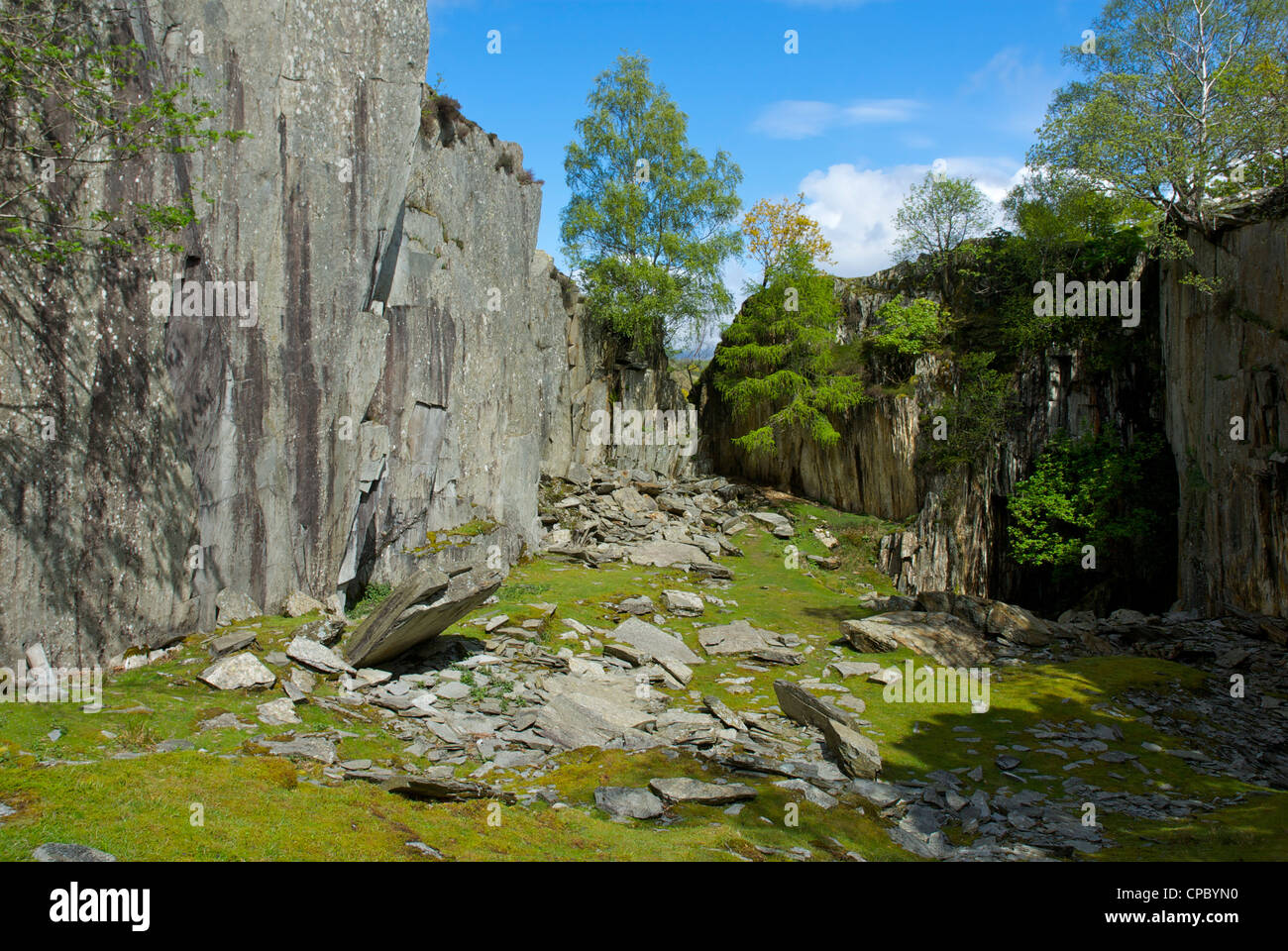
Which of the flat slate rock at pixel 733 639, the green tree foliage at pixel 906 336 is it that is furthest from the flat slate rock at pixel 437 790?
the green tree foliage at pixel 906 336

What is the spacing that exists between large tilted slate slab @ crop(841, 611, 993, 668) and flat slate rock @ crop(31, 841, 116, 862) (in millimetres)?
12523

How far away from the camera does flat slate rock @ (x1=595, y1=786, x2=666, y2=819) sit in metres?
7.55

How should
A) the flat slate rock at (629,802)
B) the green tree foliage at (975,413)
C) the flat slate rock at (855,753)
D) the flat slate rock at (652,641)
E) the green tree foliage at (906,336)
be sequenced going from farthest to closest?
1. the green tree foliage at (906,336)
2. the green tree foliage at (975,413)
3. the flat slate rock at (652,641)
4. the flat slate rock at (855,753)
5. the flat slate rock at (629,802)

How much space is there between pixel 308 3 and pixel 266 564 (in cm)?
932

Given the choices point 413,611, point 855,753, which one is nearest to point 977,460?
point 855,753

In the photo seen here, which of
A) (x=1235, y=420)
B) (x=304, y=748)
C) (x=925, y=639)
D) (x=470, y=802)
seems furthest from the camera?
(x=1235, y=420)

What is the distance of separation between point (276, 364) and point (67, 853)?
9.15m

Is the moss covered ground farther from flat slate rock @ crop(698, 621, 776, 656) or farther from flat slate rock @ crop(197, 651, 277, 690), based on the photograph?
flat slate rock @ crop(698, 621, 776, 656)

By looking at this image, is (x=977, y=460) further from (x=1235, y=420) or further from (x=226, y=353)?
(x=226, y=353)

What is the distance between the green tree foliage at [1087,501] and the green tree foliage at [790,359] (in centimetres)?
693

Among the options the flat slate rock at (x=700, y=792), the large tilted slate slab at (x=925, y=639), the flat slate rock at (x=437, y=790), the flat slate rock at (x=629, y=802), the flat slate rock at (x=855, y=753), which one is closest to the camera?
the flat slate rock at (x=437, y=790)

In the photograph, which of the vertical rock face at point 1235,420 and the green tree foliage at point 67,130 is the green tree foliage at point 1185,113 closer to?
the vertical rock face at point 1235,420

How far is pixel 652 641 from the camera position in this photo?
573 inches

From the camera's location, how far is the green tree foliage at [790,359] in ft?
91.8
